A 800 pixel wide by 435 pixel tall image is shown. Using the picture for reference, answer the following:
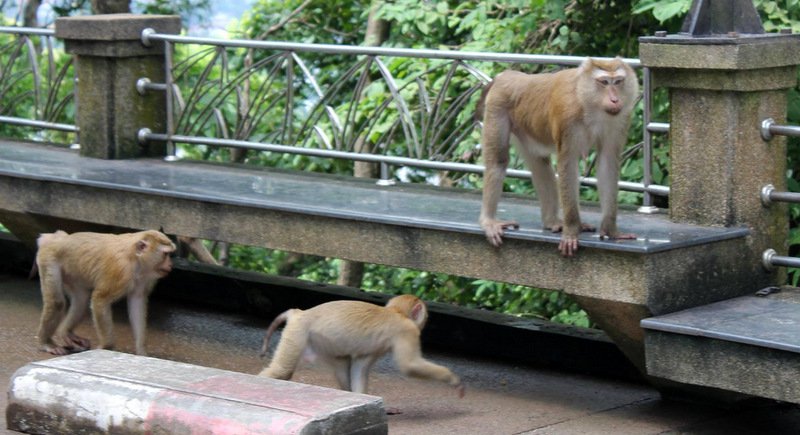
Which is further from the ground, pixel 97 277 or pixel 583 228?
pixel 583 228

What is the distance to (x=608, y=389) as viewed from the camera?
285 inches

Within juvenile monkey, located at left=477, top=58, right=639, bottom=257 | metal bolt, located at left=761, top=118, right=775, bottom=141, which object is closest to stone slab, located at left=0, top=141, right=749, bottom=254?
juvenile monkey, located at left=477, top=58, right=639, bottom=257

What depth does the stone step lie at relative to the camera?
5.79 m

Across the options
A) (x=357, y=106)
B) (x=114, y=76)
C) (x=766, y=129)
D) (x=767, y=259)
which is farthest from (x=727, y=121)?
→ (x=114, y=76)

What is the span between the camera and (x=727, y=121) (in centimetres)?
666

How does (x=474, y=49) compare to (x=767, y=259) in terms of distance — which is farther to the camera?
(x=474, y=49)

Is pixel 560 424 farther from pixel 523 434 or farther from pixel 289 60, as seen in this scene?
pixel 289 60

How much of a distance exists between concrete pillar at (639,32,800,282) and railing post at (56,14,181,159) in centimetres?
416

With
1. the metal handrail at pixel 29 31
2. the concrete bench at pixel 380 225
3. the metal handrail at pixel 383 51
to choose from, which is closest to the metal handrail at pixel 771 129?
the concrete bench at pixel 380 225

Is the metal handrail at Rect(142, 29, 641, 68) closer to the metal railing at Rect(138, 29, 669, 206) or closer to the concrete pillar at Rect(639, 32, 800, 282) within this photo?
the metal railing at Rect(138, 29, 669, 206)

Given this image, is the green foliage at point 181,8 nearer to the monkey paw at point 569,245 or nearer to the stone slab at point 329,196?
the stone slab at point 329,196

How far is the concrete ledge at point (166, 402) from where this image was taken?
5.40 metres

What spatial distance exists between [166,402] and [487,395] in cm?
206

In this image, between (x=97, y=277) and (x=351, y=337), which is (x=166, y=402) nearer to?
(x=351, y=337)
